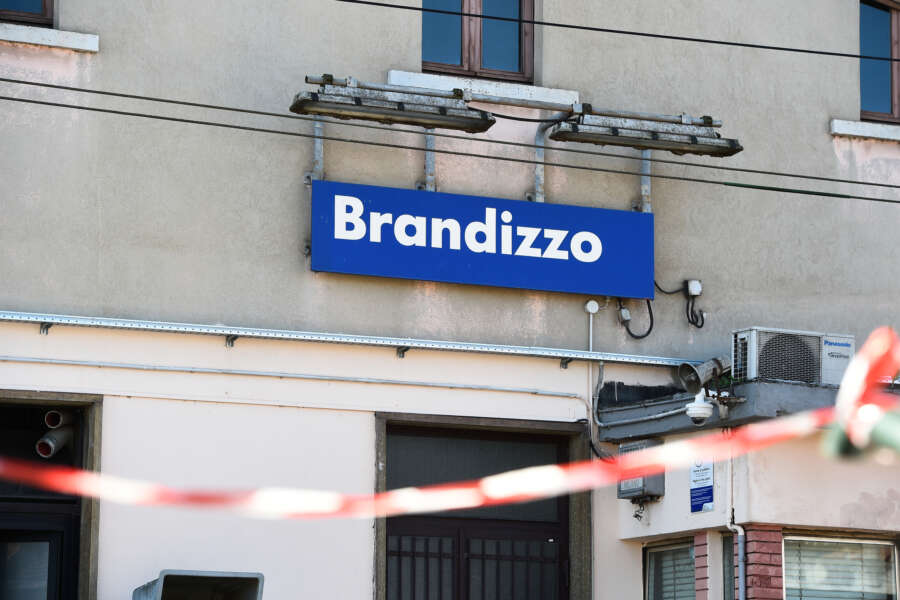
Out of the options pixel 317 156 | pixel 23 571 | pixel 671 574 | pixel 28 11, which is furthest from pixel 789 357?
pixel 28 11

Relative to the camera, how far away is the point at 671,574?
11.4 metres

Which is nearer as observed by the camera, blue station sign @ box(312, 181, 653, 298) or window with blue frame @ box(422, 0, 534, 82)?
blue station sign @ box(312, 181, 653, 298)

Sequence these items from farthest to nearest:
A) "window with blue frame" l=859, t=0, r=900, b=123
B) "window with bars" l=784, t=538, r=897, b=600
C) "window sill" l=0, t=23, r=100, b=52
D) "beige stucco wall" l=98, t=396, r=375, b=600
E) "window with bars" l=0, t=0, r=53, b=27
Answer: "window with blue frame" l=859, t=0, r=900, b=123 → "window with bars" l=0, t=0, r=53, b=27 → "window with bars" l=784, t=538, r=897, b=600 → "window sill" l=0, t=23, r=100, b=52 → "beige stucco wall" l=98, t=396, r=375, b=600

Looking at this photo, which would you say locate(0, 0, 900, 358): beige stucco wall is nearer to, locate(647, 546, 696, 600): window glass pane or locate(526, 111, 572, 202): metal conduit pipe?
locate(526, 111, 572, 202): metal conduit pipe

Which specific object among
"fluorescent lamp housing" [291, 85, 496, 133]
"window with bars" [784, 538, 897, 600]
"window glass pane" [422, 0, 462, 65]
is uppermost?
"window glass pane" [422, 0, 462, 65]

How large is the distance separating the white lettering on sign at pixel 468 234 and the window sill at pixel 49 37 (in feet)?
6.71

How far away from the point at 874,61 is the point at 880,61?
7cm

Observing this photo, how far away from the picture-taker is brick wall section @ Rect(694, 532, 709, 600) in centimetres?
1080

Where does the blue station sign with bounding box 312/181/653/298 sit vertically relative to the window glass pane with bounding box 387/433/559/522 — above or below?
above

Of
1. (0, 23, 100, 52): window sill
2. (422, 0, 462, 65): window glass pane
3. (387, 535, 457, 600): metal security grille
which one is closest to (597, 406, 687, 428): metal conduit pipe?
(387, 535, 457, 600): metal security grille

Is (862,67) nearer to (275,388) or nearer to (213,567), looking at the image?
(275,388)

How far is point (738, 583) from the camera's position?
1041 centimetres

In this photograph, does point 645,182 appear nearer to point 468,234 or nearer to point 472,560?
point 468,234

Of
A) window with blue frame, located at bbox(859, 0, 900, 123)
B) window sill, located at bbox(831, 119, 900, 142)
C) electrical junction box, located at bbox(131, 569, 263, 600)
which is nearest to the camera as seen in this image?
electrical junction box, located at bbox(131, 569, 263, 600)
